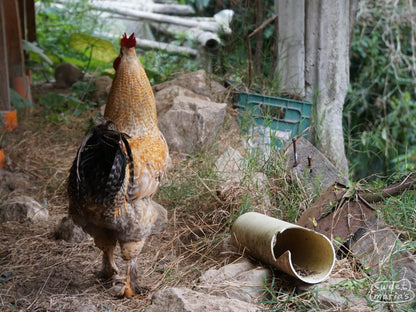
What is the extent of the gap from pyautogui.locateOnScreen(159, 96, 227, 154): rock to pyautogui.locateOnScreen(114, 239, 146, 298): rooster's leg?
2284 mm

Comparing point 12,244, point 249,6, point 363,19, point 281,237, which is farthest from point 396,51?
point 12,244

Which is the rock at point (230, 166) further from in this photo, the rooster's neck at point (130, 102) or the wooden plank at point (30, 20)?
the wooden plank at point (30, 20)

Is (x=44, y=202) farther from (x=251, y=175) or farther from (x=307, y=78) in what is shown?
(x=307, y=78)

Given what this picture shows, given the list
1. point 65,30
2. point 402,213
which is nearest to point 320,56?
point 402,213

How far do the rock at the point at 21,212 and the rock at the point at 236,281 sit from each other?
6.00 ft

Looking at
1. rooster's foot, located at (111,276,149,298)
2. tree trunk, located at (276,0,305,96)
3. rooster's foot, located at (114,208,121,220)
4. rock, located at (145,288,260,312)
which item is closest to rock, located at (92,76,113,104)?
tree trunk, located at (276,0,305,96)

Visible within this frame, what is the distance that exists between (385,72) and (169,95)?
486 centimetres

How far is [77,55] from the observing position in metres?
10.2

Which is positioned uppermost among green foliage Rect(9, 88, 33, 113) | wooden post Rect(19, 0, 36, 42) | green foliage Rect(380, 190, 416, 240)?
wooden post Rect(19, 0, 36, 42)

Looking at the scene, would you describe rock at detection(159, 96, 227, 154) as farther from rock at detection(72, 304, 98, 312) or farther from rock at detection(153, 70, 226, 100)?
rock at detection(72, 304, 98, 312)

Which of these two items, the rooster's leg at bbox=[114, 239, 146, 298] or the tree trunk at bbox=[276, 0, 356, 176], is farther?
the tree trunk at bbox=[276, 0, 356, 176]

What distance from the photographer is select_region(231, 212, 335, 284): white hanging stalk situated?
3324 mm

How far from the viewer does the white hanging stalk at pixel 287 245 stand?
3324mm

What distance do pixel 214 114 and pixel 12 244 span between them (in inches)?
98.9
